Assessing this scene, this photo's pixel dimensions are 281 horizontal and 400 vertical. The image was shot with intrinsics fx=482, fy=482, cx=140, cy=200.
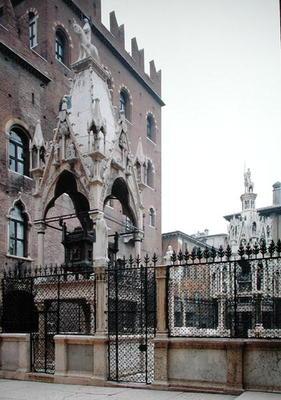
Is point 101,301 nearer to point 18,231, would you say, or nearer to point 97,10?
point 18,231

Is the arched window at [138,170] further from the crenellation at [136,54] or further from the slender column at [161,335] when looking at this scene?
the crenellation at [136,54]

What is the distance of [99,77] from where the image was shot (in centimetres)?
1560

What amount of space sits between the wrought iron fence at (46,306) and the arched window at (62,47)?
15.3 m

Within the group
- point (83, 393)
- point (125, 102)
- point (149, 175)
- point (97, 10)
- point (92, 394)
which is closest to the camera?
point (92, 394)

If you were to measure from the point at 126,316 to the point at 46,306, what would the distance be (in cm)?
223

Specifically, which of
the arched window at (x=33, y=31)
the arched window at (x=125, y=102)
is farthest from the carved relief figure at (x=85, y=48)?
the arched window at (x=125, y=102)

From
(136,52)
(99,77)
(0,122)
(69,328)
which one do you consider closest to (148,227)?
(136,52)

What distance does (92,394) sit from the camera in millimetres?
9906

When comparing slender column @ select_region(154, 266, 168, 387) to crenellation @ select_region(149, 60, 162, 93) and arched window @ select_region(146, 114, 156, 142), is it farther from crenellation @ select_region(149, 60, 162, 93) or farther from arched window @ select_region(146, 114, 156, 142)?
crenellation @ select_region(149, 60, 162, 93)

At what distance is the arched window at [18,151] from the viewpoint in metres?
20.6

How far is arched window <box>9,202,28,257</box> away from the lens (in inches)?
787

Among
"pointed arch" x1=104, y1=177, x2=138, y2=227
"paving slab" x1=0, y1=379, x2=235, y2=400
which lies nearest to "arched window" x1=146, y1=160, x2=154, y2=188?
"pointed arch" x1=104, y1=177, x2=138, y2=227

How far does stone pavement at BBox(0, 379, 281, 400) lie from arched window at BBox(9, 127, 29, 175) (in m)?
11.3

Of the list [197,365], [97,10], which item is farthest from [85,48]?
[97,10]
